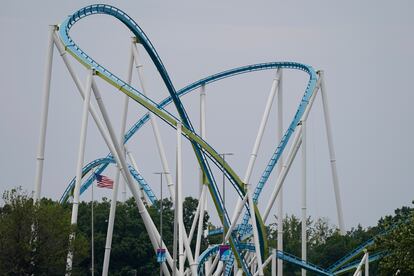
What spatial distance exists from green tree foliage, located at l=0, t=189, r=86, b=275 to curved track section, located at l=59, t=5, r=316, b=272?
7196mm

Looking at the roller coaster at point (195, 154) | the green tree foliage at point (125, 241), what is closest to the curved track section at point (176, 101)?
the roller coaster at point (195, 154)

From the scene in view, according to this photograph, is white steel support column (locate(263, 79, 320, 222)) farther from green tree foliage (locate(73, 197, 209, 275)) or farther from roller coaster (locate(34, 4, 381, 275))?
green tree foliage (locate(73, 197, 209, 275))

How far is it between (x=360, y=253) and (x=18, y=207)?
82.0 ft

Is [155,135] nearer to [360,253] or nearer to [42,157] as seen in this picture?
[42,157]

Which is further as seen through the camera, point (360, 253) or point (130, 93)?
point (360, 253)

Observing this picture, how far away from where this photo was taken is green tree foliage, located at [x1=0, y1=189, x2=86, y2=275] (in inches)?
1913

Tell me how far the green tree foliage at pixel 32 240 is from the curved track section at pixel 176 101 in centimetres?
720

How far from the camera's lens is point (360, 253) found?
68188 millimetres

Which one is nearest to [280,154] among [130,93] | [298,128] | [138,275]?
[298,128]

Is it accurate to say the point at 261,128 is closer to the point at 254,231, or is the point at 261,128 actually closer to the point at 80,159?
the point at 254,231

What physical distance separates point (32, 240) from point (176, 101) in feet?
46.9

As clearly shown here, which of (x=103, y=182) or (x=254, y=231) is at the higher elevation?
(x=103, y=182)

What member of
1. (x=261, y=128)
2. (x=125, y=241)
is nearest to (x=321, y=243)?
(x=125, y=241)

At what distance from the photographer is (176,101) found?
60.9m
